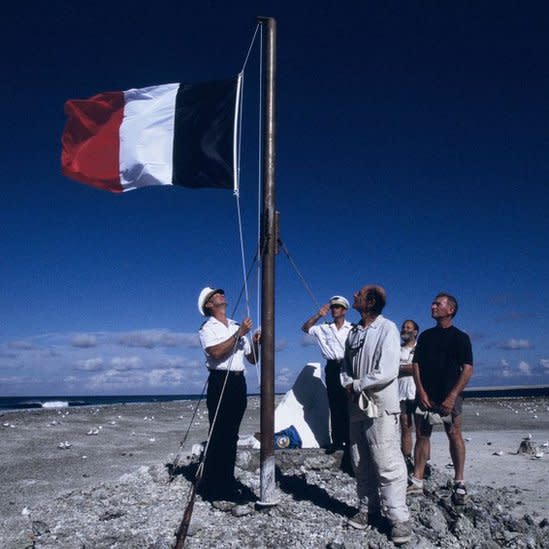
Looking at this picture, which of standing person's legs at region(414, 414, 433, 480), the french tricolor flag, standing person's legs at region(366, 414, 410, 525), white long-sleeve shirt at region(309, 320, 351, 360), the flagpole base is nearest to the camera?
standing person's legs at region(366, 414, 410, 525)

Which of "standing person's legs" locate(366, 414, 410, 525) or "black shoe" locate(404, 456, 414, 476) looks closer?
"standing person's legs" locate(366, 414, 410, 525)

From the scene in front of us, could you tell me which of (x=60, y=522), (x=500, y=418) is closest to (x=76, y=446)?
(x=60, y=522)

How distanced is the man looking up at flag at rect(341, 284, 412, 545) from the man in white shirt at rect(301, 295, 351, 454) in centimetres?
196

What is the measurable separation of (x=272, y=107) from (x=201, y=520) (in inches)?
191

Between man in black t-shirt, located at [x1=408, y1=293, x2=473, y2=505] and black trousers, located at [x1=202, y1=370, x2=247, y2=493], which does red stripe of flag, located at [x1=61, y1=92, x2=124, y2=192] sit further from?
man in black t-shirt, located at [x1=408, y1=293, x2=473, y2=505]

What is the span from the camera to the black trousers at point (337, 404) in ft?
25.2

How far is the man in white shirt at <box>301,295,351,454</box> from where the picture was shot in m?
7.68

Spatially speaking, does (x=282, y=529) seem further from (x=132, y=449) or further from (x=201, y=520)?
(x=132, y=449)

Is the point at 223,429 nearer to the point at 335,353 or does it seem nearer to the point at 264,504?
the point at 264,504

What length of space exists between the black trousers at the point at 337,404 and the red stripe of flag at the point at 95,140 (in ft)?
13.3

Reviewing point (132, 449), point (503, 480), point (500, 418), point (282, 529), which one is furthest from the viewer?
point (500, 418)

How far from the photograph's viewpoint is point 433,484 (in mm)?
6703

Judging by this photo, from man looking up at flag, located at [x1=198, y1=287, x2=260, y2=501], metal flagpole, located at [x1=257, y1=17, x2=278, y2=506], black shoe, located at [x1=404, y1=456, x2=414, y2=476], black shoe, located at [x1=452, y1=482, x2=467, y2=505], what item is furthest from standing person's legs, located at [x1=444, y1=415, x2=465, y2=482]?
man looking up at flag, located at [x1=198, y1=287, x2=260, y2=501]

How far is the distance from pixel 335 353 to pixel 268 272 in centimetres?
225
